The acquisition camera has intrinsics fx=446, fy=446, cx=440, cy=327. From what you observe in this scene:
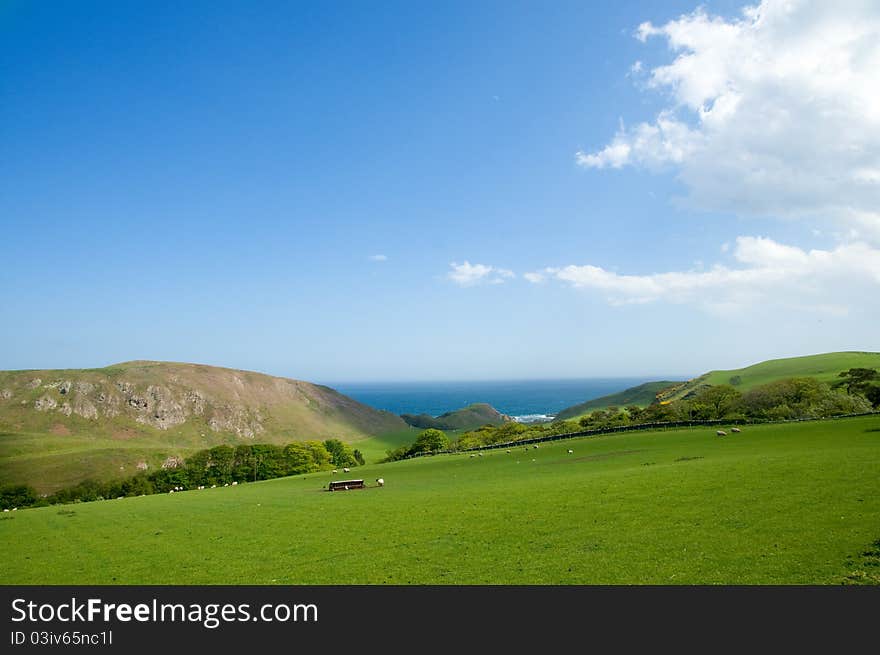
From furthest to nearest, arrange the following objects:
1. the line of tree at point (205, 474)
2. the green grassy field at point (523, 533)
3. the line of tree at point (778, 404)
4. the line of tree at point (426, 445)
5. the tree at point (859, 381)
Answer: the line of tree at point (426, 445) < the line of tree at point (205, 474) < the tree at point (859, 381) < the line of tree at point (778, 404) < the green grassy field at point (523, 533)

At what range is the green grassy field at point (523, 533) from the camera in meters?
15.1

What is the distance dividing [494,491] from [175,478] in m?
93.5

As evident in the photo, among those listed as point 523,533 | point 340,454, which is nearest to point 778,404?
point 523,533

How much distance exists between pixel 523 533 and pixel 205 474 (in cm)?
10298

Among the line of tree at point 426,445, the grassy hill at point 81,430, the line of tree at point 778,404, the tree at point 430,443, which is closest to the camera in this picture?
the line of tree at point 778,404

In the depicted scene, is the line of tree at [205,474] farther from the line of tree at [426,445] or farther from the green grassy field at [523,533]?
the green grassy field at [523,533]

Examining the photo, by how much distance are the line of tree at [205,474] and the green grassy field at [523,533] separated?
66.9 metres

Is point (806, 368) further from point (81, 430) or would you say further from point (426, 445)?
point (81, 430)

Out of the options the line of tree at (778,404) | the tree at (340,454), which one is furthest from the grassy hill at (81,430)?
the line of tree at (778,404)
